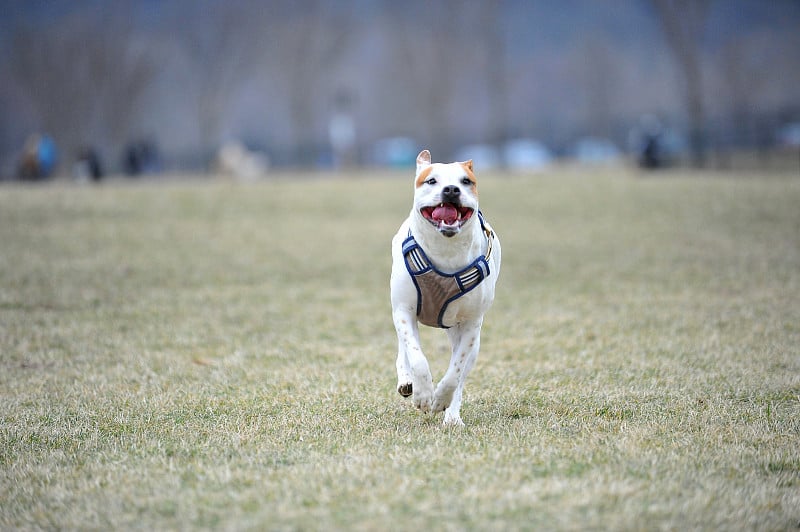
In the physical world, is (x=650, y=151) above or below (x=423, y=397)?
above

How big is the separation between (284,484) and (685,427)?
2.65 m

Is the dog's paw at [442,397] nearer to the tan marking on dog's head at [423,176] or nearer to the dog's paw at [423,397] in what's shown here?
the dog's paw at [423,397]

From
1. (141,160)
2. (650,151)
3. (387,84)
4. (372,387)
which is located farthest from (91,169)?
(387,84)

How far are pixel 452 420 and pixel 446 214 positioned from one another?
139 cm

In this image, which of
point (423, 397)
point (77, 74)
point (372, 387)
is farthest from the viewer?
point (77, 74)

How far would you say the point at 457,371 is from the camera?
219 inches

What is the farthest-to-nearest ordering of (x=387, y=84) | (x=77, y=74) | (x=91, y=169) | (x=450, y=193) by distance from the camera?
1. (x=387, y=84)
2. (x=77, y=74)
3. (x=91, y=169)
4. (x=450, y=193)

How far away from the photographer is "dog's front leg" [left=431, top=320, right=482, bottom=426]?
552cm

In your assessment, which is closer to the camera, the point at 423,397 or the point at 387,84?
the point at 423,397

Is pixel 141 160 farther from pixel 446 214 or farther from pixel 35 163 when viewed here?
pixel 446 214

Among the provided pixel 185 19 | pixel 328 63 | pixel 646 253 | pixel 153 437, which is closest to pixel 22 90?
pixel 185 19

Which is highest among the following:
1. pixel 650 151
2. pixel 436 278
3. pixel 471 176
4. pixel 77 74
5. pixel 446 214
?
pixel 77 74

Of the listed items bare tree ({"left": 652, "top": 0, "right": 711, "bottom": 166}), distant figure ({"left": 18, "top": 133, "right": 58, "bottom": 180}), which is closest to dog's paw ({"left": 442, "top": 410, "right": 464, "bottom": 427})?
distant figure ({"left": 18, "top": 133, "right": 58, "bottom": 180})

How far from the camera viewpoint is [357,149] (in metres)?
57.3
